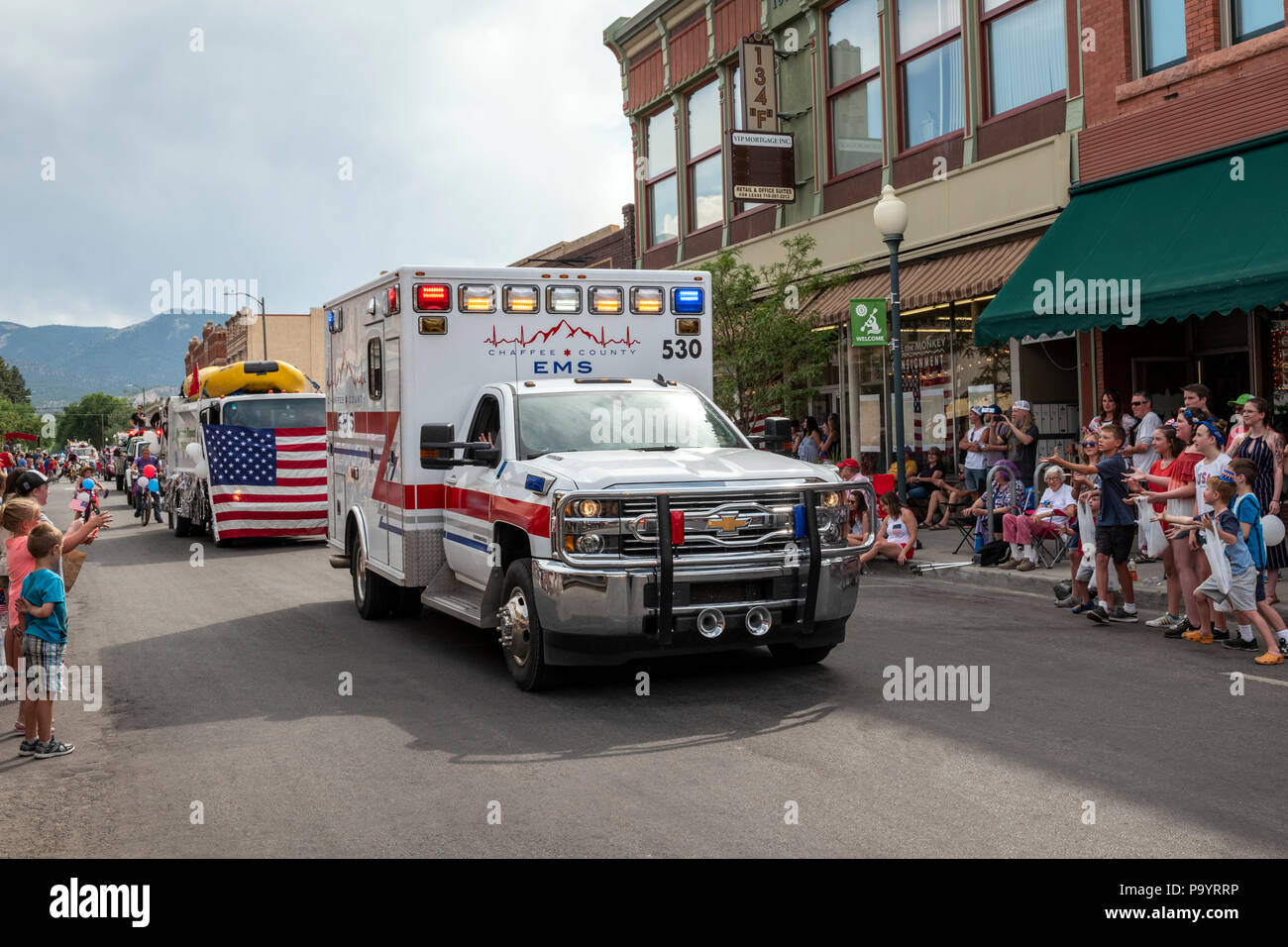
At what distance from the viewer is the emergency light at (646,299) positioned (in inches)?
427

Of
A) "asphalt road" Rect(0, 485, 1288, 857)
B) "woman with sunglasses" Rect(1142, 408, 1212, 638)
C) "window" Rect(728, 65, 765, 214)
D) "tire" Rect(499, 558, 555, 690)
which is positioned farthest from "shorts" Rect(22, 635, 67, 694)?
"window" Rect(728, 65, 765, 214)

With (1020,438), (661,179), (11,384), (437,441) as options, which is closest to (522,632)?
(437,441)

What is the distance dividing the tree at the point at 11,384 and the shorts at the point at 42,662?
148 meters

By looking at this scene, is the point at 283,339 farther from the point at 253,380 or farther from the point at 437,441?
the point at 437,441

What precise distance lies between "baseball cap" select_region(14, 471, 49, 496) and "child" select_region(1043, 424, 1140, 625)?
8.24m

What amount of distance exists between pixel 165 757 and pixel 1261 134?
1316cm

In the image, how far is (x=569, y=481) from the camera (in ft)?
26.4

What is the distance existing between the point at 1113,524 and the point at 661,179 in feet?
68.8

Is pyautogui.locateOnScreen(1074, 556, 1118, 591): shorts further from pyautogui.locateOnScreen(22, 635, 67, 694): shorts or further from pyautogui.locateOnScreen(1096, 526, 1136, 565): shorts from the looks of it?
pyautogui.locateOnScreen(22, 635, 67, 694): shorts

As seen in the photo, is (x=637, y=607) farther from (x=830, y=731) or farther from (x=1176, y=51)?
(x=1176, y=51)

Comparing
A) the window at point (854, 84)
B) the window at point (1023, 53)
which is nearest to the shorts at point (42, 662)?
the window at point (1023, 53)

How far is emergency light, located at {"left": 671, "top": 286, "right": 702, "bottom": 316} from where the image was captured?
432 inches

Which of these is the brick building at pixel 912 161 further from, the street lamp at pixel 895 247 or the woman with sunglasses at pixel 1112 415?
the woman with sunglasses at pixel 1112 415

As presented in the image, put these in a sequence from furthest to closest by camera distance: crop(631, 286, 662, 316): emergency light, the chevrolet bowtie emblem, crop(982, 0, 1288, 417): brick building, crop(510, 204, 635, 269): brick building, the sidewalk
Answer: crop(510, 204, 635, 269): brick building, crop(982, 0, 1288, 417): brick building, the sidewalk, crop(631, 286, 662, 316): emergency light, the chevrolet bowtie emblem
